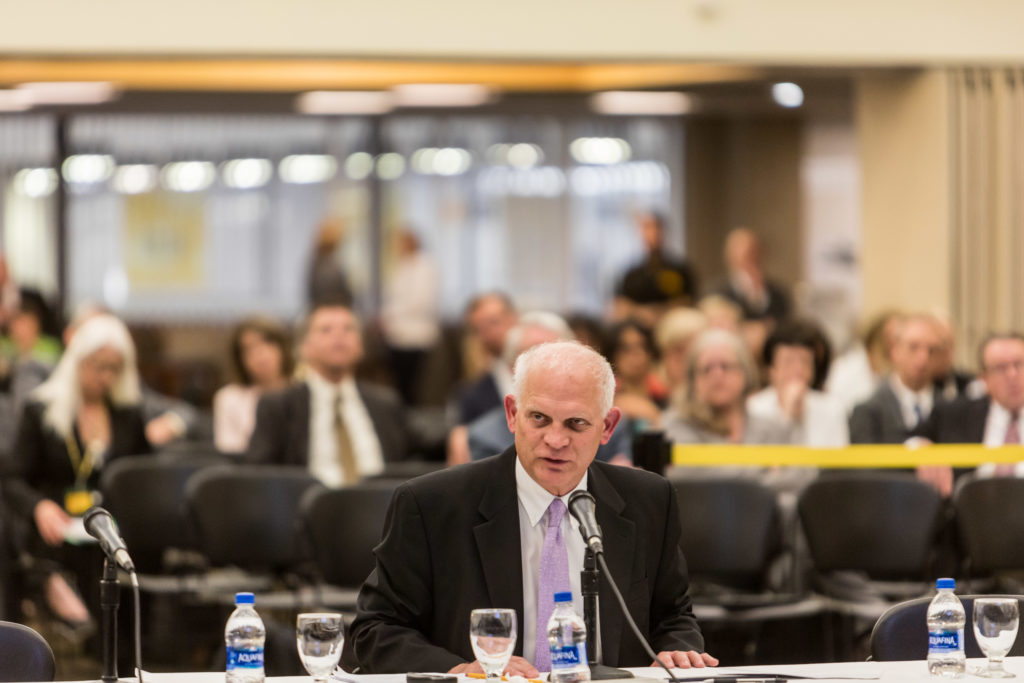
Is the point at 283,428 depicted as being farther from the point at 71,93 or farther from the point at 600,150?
the point at 600,150

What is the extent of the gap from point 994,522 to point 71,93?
827cm

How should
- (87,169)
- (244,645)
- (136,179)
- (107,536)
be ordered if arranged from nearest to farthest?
(107,536) → (244,645) → (87,169) → (136,179)

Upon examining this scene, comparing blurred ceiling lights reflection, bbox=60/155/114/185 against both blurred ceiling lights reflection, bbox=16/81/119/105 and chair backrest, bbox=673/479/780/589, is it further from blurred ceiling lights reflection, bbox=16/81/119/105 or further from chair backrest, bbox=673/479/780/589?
chair backrest, bbox=673/479/780/589

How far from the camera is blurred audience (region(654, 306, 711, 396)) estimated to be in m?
8.41

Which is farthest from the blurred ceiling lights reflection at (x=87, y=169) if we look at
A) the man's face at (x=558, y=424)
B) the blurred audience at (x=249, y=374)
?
the man's face at (x=558, y=424)

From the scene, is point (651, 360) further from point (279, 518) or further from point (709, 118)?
point (709, 118)

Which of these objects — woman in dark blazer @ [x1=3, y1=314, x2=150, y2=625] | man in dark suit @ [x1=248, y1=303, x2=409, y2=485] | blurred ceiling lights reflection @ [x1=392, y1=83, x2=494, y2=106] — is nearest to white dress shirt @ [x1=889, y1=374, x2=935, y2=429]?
man in dark suit @ [x1=248, y1=303, x2=409, y2=485]

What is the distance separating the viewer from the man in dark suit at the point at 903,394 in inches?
286

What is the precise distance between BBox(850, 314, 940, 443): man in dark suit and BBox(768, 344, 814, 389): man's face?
0.35 metres

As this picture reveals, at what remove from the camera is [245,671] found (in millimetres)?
3008

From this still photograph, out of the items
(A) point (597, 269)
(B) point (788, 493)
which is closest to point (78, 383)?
(B) point (788, 493)

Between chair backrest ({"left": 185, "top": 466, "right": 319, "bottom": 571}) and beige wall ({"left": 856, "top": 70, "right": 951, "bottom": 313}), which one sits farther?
beige wall ({"left": 856, "top": 70, "right": 951, "bottom": 313})

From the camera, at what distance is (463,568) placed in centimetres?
336

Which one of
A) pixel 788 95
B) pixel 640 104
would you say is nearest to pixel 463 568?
pixel 788 95
